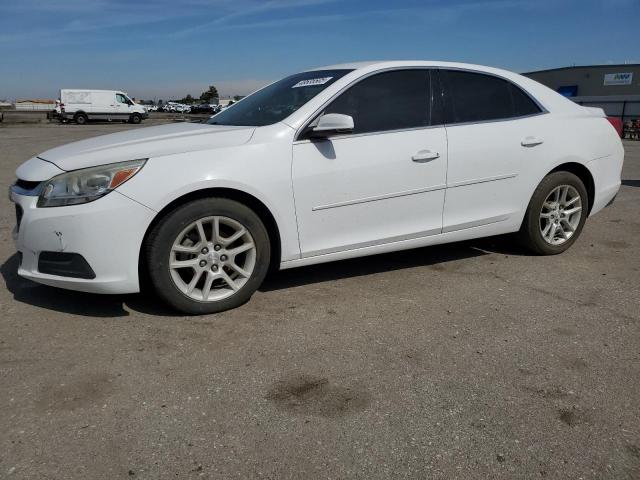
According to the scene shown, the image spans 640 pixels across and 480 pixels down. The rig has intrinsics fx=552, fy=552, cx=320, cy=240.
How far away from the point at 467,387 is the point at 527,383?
1.00ft

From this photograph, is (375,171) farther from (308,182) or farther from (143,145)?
(143,145)

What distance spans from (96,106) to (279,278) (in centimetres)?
3429

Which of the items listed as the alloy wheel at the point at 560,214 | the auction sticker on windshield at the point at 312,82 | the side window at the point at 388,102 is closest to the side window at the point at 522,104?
the alloy wheel at the point at 560,214

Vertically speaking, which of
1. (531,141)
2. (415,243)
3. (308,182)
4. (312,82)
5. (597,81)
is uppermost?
(597,81)

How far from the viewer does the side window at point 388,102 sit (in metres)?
3.82

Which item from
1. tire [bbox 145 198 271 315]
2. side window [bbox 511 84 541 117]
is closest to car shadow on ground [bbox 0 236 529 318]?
tire [bbox 145 198 271 315]

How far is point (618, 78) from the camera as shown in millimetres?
52250

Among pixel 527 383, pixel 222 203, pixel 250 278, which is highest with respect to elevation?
pixel 222 203

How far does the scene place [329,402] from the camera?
254 cm

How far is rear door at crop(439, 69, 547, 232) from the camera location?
4109 millimetres

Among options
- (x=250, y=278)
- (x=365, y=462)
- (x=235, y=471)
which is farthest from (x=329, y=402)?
(x=250, y=278)

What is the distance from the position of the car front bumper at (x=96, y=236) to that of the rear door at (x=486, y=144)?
7.33 feet

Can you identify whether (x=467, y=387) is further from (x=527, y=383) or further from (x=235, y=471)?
A: (x=235, y=471)

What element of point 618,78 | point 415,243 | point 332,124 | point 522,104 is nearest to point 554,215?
point 522,104
